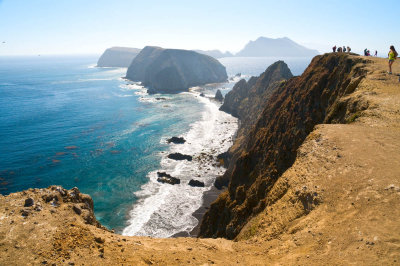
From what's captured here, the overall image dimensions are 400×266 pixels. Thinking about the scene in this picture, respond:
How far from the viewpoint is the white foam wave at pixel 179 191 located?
43.3 metres

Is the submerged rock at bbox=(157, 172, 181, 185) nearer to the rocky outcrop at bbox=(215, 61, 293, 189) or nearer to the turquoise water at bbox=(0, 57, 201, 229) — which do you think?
the turquoise water at bbox=(0, 57, 201, 229)

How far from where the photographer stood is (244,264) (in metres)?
11.9

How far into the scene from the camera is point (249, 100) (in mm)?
94750

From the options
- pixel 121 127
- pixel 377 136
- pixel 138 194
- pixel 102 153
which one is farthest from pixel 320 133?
pixel 121 127

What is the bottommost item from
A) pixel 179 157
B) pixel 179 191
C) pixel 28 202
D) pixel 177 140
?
pixel 179 191

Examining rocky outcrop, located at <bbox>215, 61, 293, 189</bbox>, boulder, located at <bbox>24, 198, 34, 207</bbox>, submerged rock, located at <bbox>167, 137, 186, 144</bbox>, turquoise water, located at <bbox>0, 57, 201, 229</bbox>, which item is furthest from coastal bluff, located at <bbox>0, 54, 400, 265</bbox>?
submerged rock, located at <bbox>167, 137, 186, 144</bbox>

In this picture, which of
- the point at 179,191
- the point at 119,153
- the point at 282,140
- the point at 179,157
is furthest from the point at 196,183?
the point at 282,140

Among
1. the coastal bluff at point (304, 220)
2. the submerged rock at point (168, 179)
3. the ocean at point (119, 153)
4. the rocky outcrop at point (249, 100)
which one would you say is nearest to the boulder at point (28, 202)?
the coastal bluff at point (304, 220)

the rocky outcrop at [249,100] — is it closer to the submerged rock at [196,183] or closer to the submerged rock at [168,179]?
the submerged rock at [196,183]

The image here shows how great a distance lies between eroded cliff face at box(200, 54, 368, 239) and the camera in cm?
2666

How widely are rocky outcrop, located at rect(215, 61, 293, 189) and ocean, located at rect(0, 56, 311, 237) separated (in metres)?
5.25

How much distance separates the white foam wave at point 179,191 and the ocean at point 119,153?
183 millimetres

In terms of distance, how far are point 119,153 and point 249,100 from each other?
5207 cm

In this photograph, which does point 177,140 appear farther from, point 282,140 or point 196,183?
point 282,140
